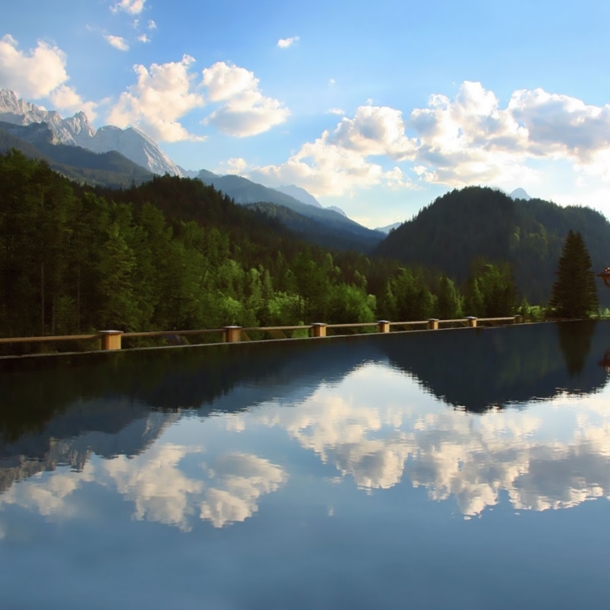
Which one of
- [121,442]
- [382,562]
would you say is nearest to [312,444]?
[121,442]

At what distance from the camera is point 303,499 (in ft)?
14.7

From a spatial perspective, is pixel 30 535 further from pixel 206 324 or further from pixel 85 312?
A: pixel 206 324

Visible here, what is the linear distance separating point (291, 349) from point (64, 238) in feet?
50.7

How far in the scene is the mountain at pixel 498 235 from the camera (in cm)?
15925

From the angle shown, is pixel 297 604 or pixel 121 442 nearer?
pixel 297 604

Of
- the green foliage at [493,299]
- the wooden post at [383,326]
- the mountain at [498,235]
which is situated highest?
the mountain at [498,235]

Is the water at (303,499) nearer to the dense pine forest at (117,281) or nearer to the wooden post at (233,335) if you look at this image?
the wooden post at (233,335)

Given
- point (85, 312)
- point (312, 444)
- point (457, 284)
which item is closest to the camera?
point (312, 444)

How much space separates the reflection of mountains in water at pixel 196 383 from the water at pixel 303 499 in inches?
2.6

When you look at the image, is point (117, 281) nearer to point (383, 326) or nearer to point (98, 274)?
point (98, 274)

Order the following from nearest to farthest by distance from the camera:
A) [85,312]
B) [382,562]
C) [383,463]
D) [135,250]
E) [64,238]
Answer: [382,562] < [383,463] < [64,238] < [85,312] < [135,250]

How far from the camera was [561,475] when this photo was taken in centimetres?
513

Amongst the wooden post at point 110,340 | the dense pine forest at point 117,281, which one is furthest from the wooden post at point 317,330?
the dense pine forest at point 117,281

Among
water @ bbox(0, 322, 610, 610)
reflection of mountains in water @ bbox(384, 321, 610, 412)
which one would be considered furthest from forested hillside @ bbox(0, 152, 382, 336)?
water @ bbox(0, 322, 610, 610)
